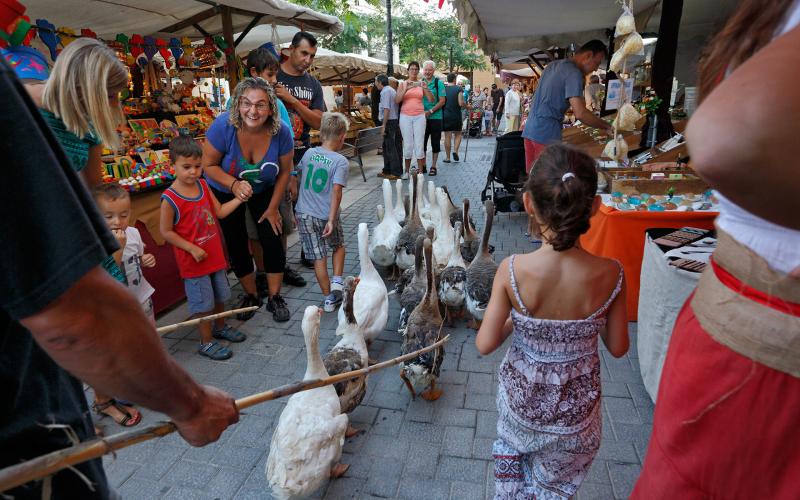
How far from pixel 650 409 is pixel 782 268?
2.53 metres

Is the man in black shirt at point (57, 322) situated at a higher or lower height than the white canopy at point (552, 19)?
lower

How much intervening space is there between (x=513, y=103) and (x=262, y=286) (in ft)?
43.2

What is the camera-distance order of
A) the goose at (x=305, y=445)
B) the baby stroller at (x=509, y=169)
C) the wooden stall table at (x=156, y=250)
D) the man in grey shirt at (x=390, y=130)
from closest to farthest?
the goose at (x=305, y=445) < the wooden stall table at (x=156, y=250) < the baby stroller at (x=509, y=169) < the man in grey shirt at (x=390, y=130)

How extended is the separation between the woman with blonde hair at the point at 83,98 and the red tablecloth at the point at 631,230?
3.67 meters

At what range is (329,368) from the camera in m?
2.87

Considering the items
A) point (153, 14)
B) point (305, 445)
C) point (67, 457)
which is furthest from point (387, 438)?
point (153, 14)

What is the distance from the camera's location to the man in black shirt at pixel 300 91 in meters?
5.09

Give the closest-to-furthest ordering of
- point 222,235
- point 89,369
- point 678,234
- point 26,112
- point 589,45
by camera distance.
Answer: point 26,112
point 89,369
point 678,234
point 222,235
point 589,45

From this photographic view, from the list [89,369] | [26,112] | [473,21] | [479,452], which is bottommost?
[479,452]

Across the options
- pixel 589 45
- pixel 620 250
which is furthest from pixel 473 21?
pixel 620 250

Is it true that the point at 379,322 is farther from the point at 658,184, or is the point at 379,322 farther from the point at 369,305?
the point at 658,184

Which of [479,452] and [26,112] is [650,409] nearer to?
[479,452]

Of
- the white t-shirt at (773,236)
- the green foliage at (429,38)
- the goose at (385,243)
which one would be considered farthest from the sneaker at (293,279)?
the green foliage at (429,38)

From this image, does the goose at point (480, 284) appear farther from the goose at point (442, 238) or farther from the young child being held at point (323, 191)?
the young child being held at point (323, 191)
